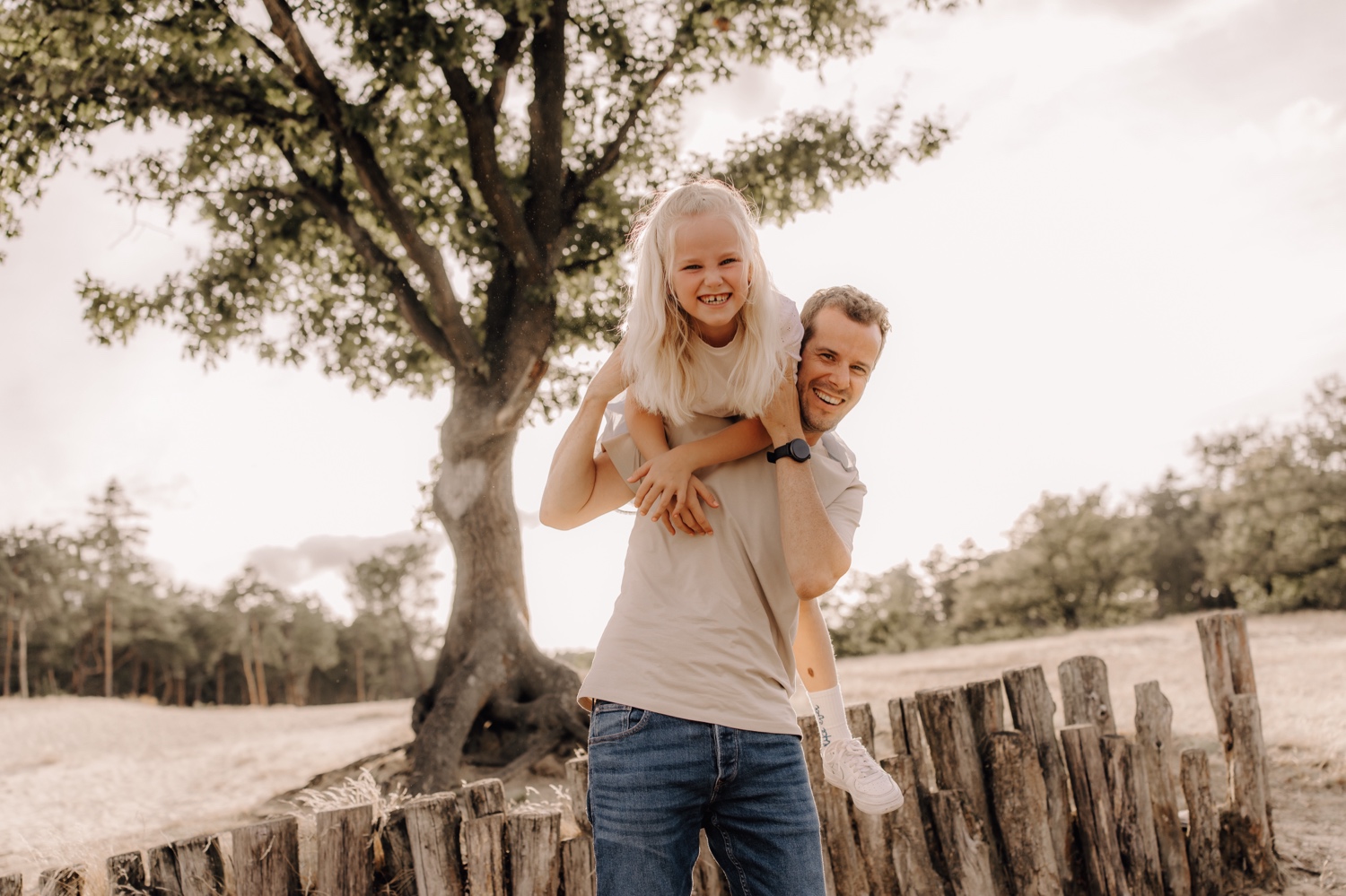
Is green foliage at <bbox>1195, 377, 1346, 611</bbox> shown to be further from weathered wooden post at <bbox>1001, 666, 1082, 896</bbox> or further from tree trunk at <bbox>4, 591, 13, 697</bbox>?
tree trunk at <bbox>4, 591, 13, 697</bbox>

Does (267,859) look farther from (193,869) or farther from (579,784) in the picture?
(579,784)

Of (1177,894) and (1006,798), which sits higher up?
(1006,798)

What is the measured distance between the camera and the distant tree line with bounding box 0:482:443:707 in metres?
Answer: 38.0

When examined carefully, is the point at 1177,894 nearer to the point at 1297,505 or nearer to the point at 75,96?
the point at 75,96

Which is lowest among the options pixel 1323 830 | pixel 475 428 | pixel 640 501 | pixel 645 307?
pixel 1323 830

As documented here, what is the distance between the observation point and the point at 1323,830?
4.62 meters

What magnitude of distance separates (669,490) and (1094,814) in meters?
3.06

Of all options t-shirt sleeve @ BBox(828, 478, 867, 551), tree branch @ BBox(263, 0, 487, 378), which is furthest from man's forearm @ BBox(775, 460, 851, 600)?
tree branch @ BBox(263, 0, 487, 378)

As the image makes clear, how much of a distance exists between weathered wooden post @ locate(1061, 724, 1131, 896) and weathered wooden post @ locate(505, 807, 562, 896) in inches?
87.5

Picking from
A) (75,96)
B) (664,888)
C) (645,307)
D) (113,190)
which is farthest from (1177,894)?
(113,190)

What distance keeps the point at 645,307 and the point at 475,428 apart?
20.6 ft

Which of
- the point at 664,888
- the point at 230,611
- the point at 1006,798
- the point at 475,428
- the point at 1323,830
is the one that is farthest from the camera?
the point at 230,611

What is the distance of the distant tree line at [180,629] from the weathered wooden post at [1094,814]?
40.9m

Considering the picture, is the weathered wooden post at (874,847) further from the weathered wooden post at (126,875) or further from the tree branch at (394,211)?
the tree branch at (394,211)
